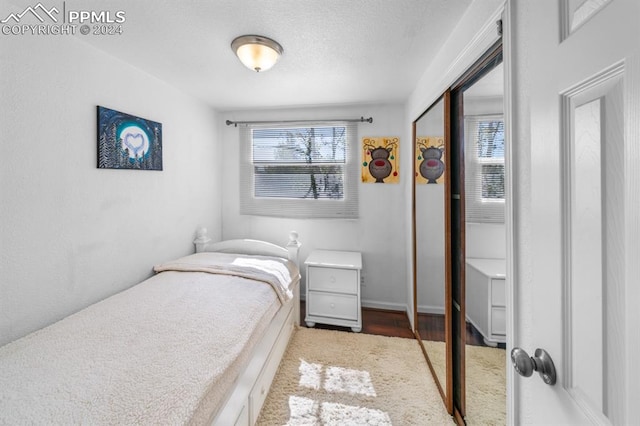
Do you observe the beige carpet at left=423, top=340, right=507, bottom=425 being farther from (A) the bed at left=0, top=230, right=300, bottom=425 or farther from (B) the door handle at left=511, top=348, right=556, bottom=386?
(A) the bed at left=0, top=230, right=300, bottom=425

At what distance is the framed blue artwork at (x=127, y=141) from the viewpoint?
1878 mm

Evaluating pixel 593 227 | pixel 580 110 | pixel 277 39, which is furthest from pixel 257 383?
pixel 277 39

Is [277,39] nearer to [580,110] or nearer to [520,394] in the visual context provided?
[580,110]

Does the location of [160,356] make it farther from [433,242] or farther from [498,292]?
[433,242]

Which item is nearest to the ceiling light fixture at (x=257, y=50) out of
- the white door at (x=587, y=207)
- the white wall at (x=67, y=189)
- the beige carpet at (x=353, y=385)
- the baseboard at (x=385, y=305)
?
the white wall at (x=67, y=189)

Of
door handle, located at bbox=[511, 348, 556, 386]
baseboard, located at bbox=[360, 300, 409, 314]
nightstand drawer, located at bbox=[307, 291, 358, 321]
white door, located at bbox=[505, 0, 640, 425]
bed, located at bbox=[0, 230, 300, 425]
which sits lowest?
baseboard, located at bbox=[360, 300, 409, 314]

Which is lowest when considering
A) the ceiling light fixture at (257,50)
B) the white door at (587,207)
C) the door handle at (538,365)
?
the door handle at (538,365)

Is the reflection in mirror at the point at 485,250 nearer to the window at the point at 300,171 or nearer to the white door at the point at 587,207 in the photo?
the white door at the point at 587,207

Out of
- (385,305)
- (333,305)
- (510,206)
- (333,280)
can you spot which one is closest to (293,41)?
(510,206)

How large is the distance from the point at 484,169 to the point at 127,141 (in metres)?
2.42

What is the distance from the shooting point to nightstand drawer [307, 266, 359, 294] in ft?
8.68

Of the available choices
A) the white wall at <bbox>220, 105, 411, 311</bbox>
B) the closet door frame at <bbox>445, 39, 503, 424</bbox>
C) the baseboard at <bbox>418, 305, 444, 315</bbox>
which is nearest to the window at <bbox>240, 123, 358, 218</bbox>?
the white wall at <bbox>220, 105, 411, 311</bbox>

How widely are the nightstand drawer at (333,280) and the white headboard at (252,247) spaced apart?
0.79 ft

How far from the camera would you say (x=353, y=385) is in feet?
6.33
